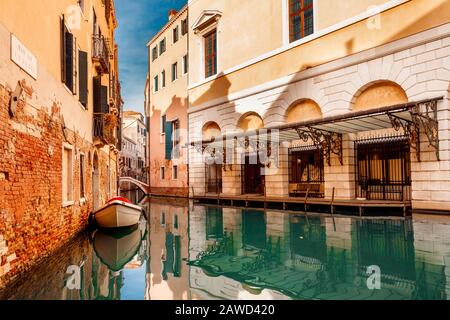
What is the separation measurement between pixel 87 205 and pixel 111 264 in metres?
4.87

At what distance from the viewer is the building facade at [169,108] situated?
25.7 metres

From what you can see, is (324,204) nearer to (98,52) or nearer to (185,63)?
(98,52)

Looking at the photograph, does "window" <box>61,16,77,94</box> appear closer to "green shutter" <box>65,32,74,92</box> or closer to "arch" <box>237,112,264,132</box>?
"green shutter" <box>65,32,74,92</box>

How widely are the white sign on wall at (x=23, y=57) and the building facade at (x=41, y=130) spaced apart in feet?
0.05

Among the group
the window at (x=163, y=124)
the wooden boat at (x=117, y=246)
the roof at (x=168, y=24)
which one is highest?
the roof at (x=168, y=24)

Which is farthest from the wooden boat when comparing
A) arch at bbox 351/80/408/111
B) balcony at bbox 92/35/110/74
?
arch at bbox 351/80/408/111

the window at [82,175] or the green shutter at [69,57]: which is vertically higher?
the green shutter at [69,57]

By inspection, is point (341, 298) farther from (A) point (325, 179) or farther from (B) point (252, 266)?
(A) point (325, 179)

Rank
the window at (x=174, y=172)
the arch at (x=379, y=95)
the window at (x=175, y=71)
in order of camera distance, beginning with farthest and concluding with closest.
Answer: the window at (x=175, y=71) → the window at (x=174, y=172) → the arch at (x=379, y=95)

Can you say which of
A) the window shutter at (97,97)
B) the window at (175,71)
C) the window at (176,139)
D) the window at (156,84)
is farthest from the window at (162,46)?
the window shutter at (97,97)

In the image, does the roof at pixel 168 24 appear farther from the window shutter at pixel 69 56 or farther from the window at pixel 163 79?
the window shutter at pixel 69 56

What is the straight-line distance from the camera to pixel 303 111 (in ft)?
53.2

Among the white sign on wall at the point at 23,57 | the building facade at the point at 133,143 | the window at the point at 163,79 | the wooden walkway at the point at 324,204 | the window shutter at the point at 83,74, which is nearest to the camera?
the white sign on wall at the point at 23,57

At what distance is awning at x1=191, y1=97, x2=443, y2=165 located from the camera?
11305 millimetres
